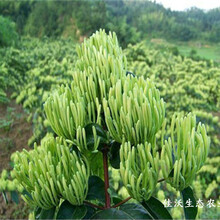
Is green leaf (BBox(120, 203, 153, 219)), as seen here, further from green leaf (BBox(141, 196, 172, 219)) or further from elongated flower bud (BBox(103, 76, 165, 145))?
elongated flower bud (BBox(103, 76, 165, 145))

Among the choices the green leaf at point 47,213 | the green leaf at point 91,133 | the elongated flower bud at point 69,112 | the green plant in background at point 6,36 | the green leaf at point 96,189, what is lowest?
the green leaf at point 47,213

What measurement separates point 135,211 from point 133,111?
219 mm

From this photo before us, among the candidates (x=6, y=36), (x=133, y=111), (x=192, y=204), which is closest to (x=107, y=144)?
(x=133, y=111)

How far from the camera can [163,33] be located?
1225 cm

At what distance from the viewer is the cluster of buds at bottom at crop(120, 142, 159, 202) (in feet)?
2.00

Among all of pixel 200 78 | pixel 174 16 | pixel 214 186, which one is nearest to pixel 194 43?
pixel 174 16

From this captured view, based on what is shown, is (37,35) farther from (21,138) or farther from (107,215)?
(107,215)

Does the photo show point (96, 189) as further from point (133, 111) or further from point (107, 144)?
point (133, 111)

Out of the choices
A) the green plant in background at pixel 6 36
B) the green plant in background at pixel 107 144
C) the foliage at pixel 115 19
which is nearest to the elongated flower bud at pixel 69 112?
the green plant in background at pixel 107 144

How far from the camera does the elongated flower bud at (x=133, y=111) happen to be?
2.05 feet

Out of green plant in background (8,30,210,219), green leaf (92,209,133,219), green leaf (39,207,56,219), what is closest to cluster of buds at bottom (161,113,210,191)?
green plant in background (8,30,210,219)

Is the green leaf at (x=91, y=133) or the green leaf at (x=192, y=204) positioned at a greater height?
the green leaf at (x=91, y=133)

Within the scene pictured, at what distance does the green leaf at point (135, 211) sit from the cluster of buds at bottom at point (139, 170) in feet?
0.13

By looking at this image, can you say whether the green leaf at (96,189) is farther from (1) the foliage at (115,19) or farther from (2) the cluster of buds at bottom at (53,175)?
(1) the foliage at (115,19)
